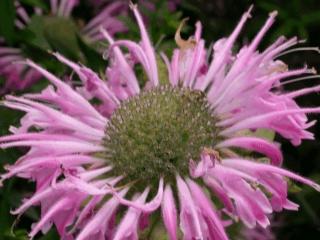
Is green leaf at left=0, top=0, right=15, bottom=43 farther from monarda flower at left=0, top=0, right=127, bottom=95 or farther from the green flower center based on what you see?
the green flower center

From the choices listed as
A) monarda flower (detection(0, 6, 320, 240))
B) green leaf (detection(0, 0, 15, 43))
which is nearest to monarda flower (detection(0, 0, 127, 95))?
green leaf (detection(0, 0, 15, 43))

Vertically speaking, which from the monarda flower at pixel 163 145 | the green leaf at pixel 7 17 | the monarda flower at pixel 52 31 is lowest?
the monarda flower at pixel 163 145

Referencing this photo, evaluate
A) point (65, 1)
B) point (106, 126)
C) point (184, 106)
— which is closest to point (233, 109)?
point (184, 106)

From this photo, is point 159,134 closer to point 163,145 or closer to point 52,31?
point 163,145

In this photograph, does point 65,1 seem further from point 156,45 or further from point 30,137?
point 30,137

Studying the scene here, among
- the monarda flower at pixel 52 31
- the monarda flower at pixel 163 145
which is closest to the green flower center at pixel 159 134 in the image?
Answer: the monarda flower at pixel 163 145

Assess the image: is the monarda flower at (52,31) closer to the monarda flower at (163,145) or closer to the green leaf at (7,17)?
the green leaf at (7,17)

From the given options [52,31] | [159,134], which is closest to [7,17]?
[52,31]
